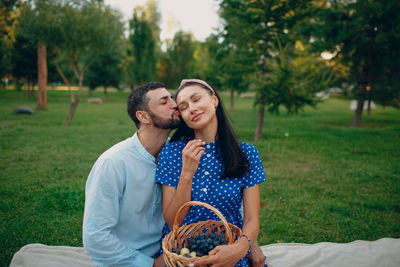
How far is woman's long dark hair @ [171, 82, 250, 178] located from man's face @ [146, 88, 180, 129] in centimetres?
12

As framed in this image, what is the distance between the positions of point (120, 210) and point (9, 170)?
235 inches

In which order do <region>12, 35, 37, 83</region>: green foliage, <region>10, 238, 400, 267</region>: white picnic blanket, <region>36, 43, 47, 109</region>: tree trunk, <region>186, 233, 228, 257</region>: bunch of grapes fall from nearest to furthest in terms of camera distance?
<region>186, 233, 228, 257</region>: bunch of grapes → <region>10, 238, 400, 267</region>: white picnic blanket → <region>36, 43, 47, 109</region>: tree trunk → <region>12, 35, 37, 83</region>: green foliage

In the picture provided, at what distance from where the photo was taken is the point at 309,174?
24.1 ft

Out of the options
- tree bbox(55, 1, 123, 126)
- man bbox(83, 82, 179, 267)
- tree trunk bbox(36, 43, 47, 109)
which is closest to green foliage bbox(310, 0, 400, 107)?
tree bbox(55, 1, 123, 126)

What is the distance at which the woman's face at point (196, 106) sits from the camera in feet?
8.71

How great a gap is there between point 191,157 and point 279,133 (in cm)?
1089

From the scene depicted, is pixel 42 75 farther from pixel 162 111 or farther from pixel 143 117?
pixel 162 111

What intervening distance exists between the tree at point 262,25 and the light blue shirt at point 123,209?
25.2 feet

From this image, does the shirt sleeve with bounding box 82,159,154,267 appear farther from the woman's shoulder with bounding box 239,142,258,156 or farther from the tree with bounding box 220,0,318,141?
the tree with bounding box 220,0,318,141

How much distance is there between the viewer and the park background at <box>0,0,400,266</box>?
16.3 feet

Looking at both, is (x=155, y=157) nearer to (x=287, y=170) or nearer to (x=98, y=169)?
(x=98, y=169)

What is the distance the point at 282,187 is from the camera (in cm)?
648

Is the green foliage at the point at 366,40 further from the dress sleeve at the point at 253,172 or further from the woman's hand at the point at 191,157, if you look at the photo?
the woman's hand at the point at 191,157

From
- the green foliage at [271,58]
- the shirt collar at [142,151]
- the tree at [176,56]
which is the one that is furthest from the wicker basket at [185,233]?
the tree at [176,56]
